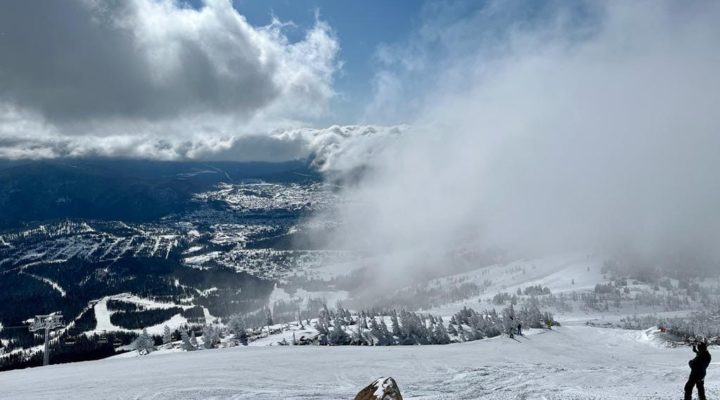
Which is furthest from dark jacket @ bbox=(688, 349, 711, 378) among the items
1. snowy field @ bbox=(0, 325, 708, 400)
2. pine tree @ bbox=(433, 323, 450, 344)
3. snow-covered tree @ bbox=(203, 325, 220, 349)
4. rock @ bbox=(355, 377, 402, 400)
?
snow-covered tree @ bbox=(203, 325, 220, 349)

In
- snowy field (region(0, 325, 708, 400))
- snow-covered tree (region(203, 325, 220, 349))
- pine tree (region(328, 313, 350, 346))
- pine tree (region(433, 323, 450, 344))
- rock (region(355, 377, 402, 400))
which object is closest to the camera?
rock (region(355, 377, 402, 400))

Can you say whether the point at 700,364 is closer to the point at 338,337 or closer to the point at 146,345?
the point at 338,337

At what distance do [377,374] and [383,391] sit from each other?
16.9 m

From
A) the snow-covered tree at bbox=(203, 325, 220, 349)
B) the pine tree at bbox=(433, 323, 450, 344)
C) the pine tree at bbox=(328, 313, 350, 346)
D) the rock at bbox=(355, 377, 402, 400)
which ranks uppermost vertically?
the snow-covered tree at bbox=(203, 325, 220, 349)

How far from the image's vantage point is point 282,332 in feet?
400

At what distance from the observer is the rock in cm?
2267

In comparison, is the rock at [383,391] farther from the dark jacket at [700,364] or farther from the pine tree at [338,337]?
the pine tree at [338,337]

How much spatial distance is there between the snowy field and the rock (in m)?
9.12

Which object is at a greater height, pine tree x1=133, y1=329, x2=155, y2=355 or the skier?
pine tree x1=133, y1=329, x2=155, y2=355

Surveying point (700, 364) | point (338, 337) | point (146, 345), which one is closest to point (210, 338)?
point (338, 337)

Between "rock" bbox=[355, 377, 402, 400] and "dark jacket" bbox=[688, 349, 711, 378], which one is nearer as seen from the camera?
"rock" bbox=[355, 377, 402, 400]

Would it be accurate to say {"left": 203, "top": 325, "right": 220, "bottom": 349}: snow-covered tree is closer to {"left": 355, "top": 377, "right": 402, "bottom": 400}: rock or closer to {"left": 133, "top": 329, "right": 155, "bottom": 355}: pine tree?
{"left": 133, "top": 329, "right": 155, "bottom": 355}: pine tree

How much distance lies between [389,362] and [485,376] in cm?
955

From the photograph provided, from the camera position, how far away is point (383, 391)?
75.2 ft
